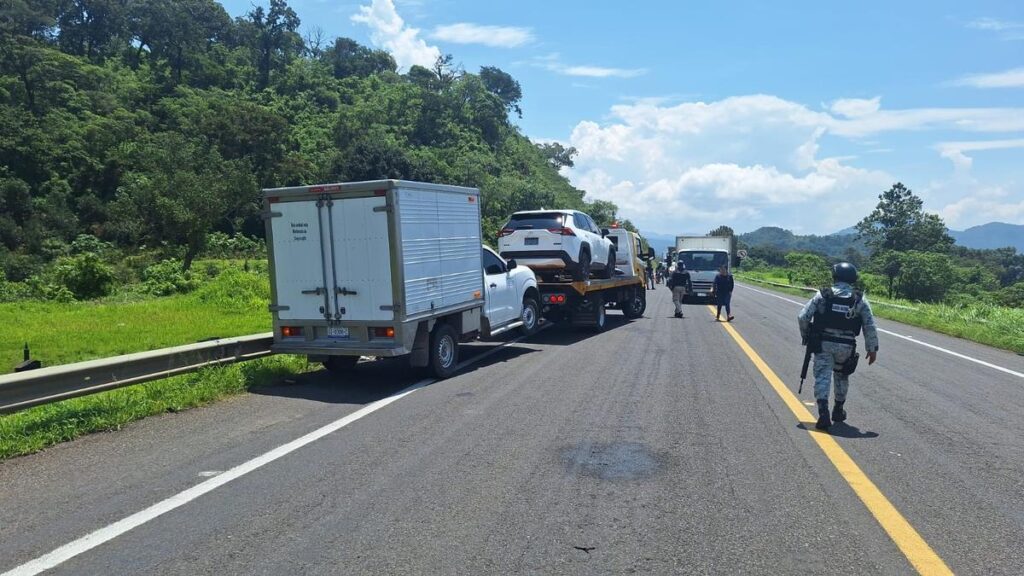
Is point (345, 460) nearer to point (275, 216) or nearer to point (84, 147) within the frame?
point (275, 216)

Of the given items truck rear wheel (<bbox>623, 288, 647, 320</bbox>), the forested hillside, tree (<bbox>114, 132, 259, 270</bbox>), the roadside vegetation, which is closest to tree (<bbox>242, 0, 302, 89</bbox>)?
the forested hillside

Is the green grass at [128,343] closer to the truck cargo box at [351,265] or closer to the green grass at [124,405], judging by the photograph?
the green grass at [124,405]

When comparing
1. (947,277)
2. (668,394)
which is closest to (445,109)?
(947,277)

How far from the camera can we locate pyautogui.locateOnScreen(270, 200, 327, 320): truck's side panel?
938 centimetres

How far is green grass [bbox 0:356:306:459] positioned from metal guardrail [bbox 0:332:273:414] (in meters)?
0.18

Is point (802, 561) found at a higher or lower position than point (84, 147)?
lower

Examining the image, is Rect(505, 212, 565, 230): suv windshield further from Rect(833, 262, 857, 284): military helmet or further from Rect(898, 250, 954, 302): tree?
Rect(898, 250, 954, 302): tree

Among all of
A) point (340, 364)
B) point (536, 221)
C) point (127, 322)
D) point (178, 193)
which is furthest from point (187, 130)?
point (340, 364)

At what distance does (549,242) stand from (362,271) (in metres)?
6.59

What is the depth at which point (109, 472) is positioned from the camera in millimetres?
5527

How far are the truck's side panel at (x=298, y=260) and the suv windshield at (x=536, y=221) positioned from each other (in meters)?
6.74

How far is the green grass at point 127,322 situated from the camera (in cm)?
1408

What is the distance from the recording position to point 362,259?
919 cm

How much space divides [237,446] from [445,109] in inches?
3775
